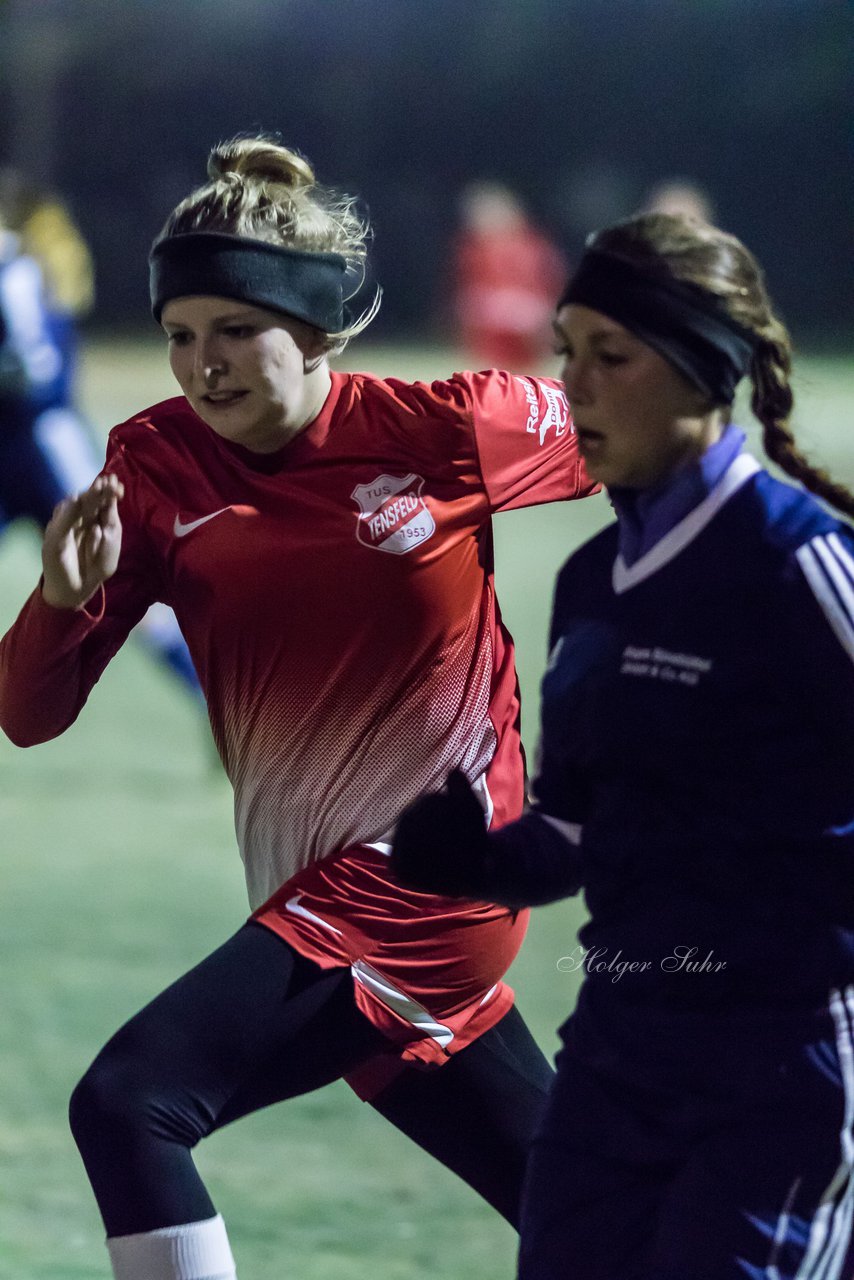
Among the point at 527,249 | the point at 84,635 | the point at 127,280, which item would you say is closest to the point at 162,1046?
the point at 84,635

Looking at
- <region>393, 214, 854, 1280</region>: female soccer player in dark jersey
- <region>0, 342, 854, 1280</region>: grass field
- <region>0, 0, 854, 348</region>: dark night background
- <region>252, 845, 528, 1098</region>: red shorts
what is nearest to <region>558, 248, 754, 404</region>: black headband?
<region>393, 214, 854, 1280</region>: female soccer player in dark jersey

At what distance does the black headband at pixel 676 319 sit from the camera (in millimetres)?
2428

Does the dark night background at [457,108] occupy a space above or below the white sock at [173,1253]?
above

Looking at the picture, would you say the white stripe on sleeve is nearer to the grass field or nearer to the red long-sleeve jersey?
the grass field

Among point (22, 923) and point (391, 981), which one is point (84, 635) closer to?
point (391, 981)

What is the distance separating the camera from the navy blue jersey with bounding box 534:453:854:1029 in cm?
234

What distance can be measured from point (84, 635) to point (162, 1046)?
60 centimetres

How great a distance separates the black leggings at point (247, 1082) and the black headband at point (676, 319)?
1.01 meters

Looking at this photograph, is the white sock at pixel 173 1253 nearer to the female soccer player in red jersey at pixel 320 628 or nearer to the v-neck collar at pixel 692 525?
the female soccer player in red jersey at pixel 320 628

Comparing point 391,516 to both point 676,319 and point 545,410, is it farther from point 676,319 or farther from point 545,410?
point 676,319

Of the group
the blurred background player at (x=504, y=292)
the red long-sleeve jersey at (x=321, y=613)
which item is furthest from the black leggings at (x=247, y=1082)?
the blurred background player at (x=504, y=292)

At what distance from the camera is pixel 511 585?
1253 cm

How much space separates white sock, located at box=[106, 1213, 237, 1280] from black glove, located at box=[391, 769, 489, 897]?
556mm

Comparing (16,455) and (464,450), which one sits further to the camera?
(16,455)
